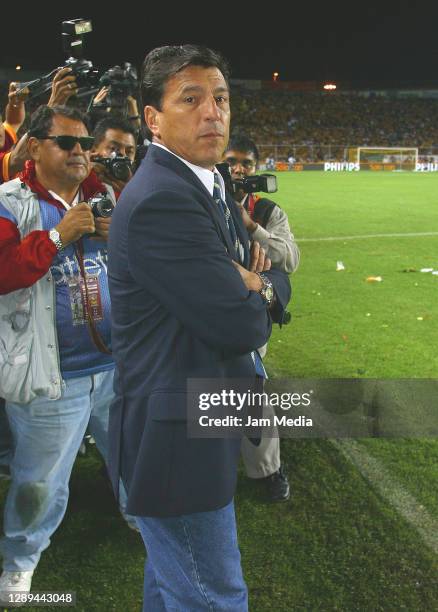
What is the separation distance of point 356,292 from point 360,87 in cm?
5577

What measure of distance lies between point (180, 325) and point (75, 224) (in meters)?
1.04

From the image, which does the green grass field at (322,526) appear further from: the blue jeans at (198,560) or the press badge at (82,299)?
the press badge at (82,299)

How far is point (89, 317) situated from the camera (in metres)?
2.49

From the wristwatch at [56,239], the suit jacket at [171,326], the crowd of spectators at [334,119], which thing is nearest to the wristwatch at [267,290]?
the suit jacket at [171,326]

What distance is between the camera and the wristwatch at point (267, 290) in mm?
1702

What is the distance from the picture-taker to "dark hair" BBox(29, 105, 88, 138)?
256cm

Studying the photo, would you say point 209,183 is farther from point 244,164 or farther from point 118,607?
point 244,164

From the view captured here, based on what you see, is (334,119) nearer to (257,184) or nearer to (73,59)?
(73,59)

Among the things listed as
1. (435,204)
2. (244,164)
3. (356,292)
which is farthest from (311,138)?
(244,164)

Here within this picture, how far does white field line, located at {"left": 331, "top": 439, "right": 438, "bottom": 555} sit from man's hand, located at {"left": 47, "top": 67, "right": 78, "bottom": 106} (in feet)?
8.23

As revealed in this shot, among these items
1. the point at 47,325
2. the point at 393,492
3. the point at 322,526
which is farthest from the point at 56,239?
the point at 393,492

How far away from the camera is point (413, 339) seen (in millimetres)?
5551

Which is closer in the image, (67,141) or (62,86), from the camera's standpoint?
(67,141)

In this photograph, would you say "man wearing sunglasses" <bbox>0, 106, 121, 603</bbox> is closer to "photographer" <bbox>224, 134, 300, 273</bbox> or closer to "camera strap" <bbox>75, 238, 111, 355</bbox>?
"camera strap" <bbox>75, 238, 111, 355</bbox>
